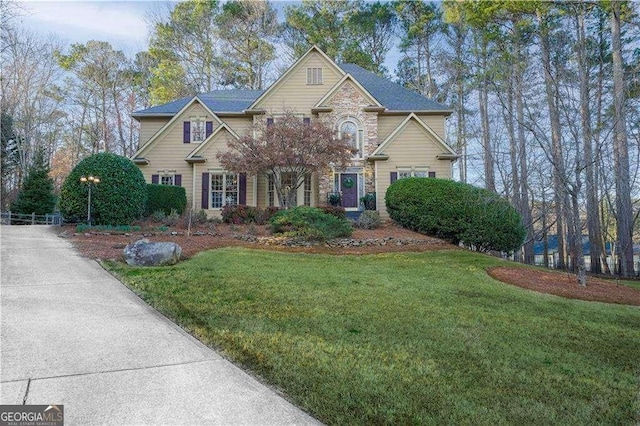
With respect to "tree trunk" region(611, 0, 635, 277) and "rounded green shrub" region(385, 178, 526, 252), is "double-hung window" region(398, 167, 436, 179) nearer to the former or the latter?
"rounded green shrub" region(385, 178, 526, 252)

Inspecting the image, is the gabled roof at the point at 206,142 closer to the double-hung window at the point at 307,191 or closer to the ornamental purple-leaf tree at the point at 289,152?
the ornamental purple-leaf tree at the point at 289,152

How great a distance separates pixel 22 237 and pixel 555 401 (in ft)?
43.0

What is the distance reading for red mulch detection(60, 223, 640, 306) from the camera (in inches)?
320

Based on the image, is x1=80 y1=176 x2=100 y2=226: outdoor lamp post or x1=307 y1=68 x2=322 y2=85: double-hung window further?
x1=307 y1=68 x2=322 y2=85: double-hung window

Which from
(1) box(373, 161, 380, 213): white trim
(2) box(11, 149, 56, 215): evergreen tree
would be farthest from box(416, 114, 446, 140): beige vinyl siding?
(2) box(11, 149, 56, 215): evergreen tree

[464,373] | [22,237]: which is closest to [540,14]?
[464,373]

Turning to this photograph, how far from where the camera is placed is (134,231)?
1274 cm

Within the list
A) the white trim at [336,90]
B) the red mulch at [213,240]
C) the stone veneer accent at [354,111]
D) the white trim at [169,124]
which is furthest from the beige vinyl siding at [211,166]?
the stone veneer accent at [354,111]

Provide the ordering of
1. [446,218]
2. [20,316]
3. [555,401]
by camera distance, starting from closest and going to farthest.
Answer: [555,401] < [20,316] < [446,218]

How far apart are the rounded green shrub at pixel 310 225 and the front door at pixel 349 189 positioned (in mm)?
5232

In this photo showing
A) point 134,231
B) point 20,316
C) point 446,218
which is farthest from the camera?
point 446,218

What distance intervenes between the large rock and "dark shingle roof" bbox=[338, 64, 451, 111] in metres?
14.9

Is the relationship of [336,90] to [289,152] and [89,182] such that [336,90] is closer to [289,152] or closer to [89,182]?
[289,152]

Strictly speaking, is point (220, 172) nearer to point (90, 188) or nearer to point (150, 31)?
point (90, 188)
